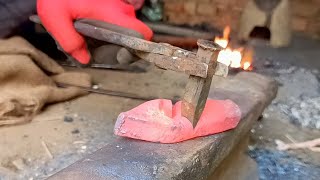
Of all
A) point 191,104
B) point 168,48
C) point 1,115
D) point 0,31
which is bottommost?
point 1,115

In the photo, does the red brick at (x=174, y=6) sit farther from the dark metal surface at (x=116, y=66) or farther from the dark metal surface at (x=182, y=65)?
the dark metal surface at (x=182, y=65)

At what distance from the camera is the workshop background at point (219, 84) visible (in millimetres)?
2096

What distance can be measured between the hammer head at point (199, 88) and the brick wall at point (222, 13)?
7.20 ft

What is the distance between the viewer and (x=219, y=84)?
2195 mm

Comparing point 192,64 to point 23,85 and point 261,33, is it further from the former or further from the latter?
point 261,33

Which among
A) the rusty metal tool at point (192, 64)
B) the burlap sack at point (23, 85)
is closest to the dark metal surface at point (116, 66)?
the burlap sack at point (23, 85)

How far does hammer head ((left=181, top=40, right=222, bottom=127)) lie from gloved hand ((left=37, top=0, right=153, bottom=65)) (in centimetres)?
68

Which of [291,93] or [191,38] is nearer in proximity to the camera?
[291,93]

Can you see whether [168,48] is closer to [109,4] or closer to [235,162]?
[235,162]

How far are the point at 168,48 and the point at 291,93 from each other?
1402 mm

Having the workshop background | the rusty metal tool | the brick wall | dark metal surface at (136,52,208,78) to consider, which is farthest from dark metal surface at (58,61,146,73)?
dark metal surface at (136,52,208,78)

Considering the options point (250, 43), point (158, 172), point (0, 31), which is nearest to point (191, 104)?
point (158, 172)

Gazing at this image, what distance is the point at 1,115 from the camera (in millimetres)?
2268

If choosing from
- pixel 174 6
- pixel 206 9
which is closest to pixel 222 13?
pixel 206 9
